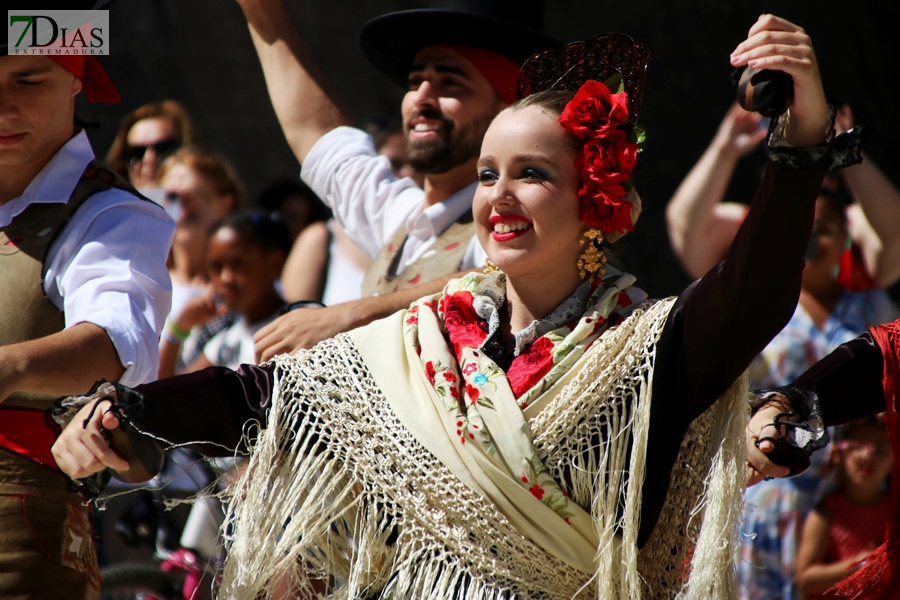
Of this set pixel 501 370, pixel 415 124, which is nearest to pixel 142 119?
pixel 415 124

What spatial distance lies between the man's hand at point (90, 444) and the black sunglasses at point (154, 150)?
3886 mm

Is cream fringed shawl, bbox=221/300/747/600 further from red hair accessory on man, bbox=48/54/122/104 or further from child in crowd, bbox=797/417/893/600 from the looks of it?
child in crowd, bbox=797/417/893/600

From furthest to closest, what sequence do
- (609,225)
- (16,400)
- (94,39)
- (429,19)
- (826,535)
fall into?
(826,535)
(429,19)
(94,39)
(16,400)
(609,225)

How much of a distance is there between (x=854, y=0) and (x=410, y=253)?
292 cm

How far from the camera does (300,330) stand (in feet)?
8.53

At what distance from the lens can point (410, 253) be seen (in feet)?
10.8

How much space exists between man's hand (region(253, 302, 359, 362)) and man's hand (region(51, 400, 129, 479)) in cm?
65

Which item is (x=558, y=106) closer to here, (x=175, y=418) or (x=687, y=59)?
(x=175, y=418)

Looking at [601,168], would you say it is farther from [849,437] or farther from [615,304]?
[849,437]

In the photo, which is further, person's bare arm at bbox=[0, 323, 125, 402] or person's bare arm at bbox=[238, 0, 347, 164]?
person's bare arm at bbox=[238, 0, 347, 164]

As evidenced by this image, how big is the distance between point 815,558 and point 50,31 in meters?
3.03

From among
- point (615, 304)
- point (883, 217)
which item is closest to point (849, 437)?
point (883, 217)

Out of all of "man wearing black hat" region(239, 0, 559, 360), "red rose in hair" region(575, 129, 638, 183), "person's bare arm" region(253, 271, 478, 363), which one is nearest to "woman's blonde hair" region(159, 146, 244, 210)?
"man wearing black hat" region(239, 0, 559, 360)

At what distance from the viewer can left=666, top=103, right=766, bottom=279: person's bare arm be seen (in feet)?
13.2
